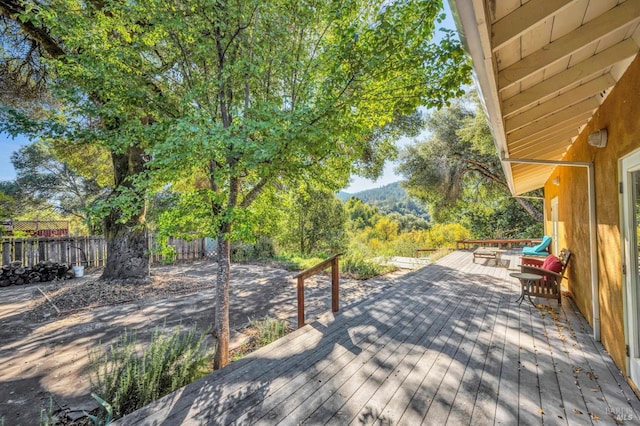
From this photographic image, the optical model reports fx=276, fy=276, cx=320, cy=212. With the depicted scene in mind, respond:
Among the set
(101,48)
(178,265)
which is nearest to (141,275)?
(178,265)

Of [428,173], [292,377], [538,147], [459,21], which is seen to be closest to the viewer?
[459,21]

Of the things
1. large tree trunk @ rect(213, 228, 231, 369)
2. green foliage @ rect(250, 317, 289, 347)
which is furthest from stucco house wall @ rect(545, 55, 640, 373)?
large tree trunk @ rect(213, 228, 231, 369)

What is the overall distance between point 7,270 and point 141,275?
3.82m

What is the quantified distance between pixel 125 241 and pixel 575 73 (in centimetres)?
847

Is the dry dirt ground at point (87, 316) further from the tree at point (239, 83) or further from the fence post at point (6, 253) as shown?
the tree at point (239, 83)

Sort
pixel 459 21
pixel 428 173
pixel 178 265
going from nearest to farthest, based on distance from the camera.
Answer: pixel 459 21, pixel 178 265, pixel 428 173

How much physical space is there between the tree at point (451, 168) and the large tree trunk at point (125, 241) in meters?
10.3

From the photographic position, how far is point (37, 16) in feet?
9.93

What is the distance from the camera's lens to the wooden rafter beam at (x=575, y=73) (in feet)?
6.84

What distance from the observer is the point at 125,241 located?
682 cm

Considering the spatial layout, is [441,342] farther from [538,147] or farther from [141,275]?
[141,275]

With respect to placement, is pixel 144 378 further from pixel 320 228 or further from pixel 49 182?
pixel 49 182

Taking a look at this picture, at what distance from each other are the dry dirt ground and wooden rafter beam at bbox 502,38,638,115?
382cm

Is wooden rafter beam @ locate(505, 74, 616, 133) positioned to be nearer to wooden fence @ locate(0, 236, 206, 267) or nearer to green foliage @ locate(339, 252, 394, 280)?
green foliage @ locate(339, 252, 394, 280)
